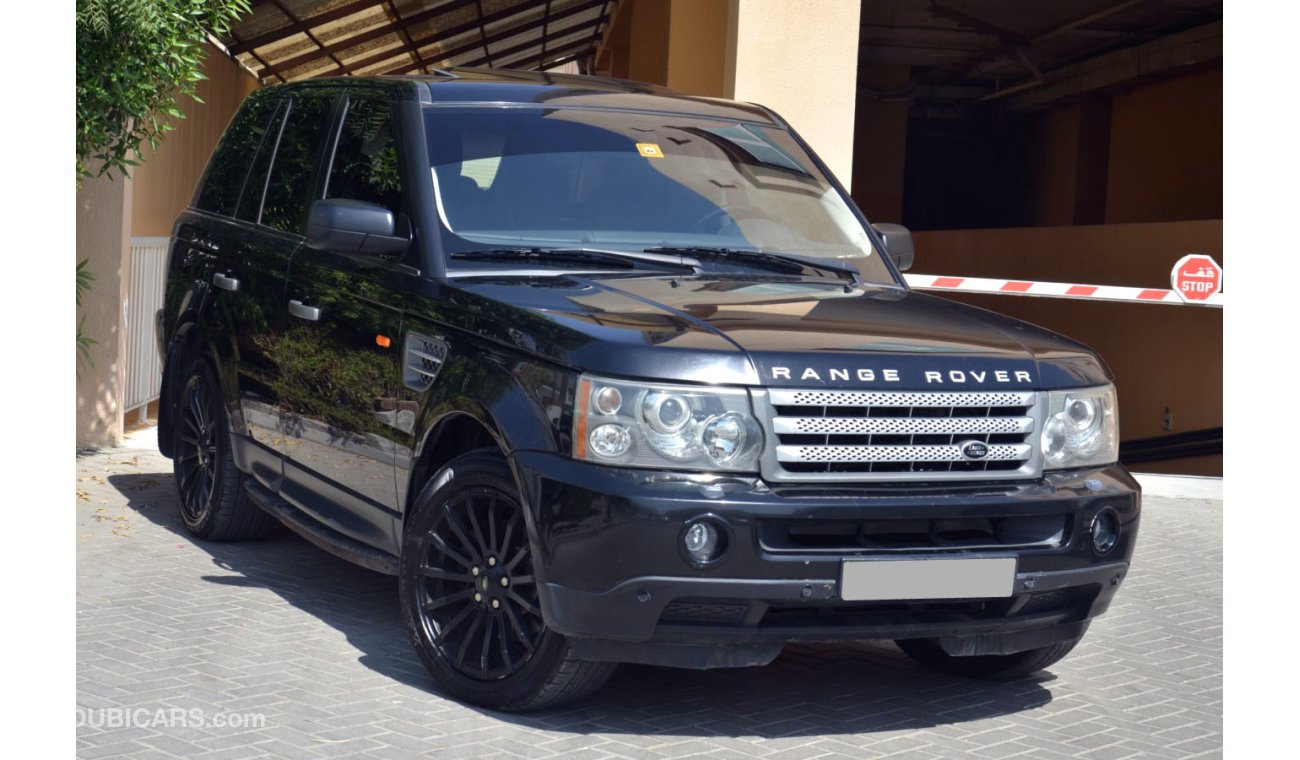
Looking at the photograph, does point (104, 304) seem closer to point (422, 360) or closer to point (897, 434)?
point (422, 360)

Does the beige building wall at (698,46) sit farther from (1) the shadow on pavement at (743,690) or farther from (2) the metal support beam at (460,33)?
(2) the metal support beam at (460,33)

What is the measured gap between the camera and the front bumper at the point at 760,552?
14.3 ft

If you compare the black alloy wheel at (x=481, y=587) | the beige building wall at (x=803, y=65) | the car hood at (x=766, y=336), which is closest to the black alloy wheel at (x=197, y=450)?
the black alloy wheel at (x=481, y=587)

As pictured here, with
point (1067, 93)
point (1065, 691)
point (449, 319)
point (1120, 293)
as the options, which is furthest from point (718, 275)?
point (1067, 93)

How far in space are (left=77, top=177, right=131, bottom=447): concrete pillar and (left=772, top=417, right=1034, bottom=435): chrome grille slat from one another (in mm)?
6643

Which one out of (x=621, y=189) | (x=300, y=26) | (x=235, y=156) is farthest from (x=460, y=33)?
Answer: (x=621, y=189)

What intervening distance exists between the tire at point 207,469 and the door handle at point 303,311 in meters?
1.03

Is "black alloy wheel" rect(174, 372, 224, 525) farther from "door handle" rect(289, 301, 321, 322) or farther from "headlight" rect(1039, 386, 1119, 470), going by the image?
"headlight" rect(1039, 386, 1119, 470)

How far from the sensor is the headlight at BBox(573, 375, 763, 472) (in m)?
4.42

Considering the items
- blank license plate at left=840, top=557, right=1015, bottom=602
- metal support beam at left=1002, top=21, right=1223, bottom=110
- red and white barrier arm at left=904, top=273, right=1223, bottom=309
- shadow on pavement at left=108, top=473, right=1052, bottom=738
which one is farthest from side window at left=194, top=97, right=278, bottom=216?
metal support beam at left=1002, top=21, right=1223, bottom=110

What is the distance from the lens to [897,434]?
4625 millimetres

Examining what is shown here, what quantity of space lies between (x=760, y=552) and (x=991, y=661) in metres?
1.54

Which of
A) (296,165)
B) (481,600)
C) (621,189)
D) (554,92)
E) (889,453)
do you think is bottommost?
(481,600)

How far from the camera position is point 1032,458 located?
4.86 m
